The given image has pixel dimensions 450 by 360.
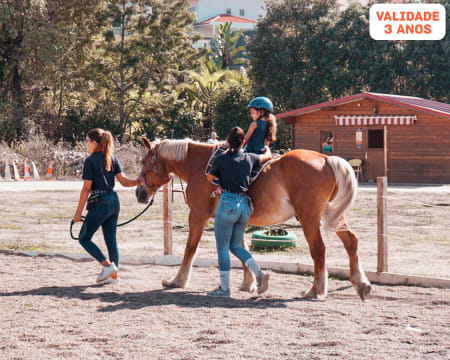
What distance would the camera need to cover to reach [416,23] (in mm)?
40062

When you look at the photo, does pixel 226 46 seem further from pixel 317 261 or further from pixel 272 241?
pixel 317 261

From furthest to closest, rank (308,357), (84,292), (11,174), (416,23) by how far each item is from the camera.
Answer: (416,23) < (11,174) < (84,292) < (308,357)

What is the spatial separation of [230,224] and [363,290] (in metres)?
1.54

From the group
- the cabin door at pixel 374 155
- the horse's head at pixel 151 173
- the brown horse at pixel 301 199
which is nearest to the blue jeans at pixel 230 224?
the brown horse at pixel 301 199

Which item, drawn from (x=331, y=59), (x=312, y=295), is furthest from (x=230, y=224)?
(x=331, y=59)

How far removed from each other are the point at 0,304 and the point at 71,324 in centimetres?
119

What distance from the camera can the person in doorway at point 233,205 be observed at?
689cm

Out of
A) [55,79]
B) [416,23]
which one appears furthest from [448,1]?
[55,79]

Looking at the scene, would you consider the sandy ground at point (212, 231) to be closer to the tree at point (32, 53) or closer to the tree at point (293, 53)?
the tree at point (32, 53)

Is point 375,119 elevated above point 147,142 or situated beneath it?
elevated above

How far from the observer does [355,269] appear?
→ 7012 millimetres

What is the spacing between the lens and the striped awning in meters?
28.1

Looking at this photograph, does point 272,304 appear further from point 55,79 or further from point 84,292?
point 55,79

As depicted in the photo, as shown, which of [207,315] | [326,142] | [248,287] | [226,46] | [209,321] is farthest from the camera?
[226,46]
